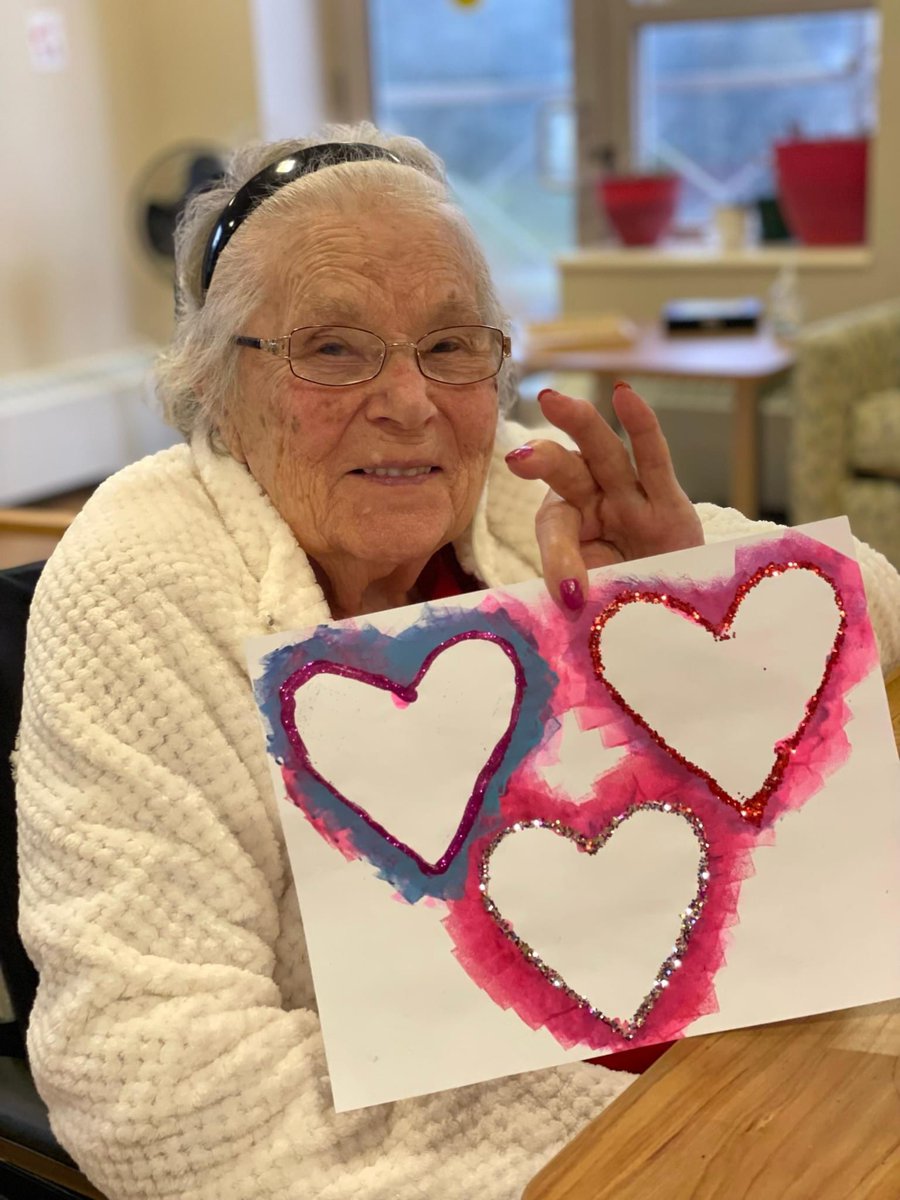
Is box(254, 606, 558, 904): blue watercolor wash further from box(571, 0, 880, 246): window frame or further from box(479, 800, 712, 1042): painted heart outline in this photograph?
box(571, 0, 880, 246): window frame

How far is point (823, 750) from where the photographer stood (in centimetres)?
80

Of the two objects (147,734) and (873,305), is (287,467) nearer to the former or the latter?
(147,734)

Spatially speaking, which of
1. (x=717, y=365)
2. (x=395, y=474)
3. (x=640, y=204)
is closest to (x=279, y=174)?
(x=395, y=474)

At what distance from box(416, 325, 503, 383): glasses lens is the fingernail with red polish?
0.29 m

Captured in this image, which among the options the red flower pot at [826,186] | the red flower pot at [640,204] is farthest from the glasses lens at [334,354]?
the red flower pot at [640,204]

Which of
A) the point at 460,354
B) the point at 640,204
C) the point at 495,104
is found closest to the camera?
the point at 460,354

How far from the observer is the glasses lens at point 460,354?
1.03 metres

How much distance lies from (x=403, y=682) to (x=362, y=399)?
11.8 inches

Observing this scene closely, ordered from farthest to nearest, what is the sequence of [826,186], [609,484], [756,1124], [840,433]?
[826,186] < [840,433] < [609,484] < [756,1124]

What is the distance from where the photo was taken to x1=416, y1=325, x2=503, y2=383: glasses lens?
40.4 inches

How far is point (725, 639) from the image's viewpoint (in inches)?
31.3

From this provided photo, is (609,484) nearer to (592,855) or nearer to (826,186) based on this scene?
(592,855)

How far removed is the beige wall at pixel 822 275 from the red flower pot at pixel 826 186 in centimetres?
13

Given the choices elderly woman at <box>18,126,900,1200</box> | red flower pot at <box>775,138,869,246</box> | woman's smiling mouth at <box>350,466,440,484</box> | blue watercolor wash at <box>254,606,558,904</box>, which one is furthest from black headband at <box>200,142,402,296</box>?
red flower pot at <box>775,138,869,246</box>
